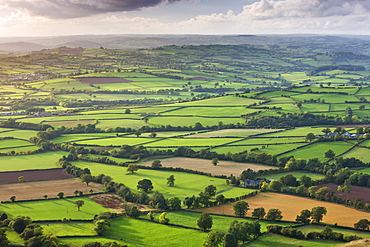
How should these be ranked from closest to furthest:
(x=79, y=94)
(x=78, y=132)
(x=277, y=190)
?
(x=277, y=190), (x=78, y=132), (x=79, y=94)

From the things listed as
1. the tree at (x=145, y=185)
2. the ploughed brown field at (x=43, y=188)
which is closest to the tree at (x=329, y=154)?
the tree at (x=145, y=185)

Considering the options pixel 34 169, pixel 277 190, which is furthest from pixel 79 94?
pixel 277 190

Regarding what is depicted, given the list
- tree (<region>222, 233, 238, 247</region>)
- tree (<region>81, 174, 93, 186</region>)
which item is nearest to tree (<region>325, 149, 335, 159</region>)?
tree (<region>222, 233, 238, 247</region>)

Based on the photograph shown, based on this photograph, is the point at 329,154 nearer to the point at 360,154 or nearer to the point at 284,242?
the point at 360,154

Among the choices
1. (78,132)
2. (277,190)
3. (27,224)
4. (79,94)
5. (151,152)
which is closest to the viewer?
(27,224)

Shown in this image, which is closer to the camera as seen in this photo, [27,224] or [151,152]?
[27,224]

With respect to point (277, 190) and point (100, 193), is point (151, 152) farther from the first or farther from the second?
point (277, 190)

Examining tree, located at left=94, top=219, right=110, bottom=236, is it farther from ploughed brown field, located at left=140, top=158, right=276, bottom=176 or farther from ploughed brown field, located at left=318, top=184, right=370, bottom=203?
ploughed brown field, located at left=318, top=184, right=370, bottom=203
